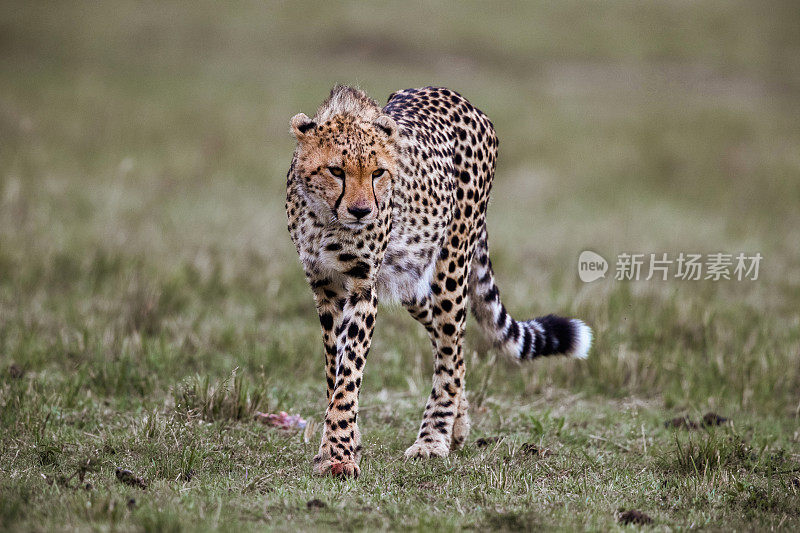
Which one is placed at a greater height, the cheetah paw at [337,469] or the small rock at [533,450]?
the small rock at [533,450]

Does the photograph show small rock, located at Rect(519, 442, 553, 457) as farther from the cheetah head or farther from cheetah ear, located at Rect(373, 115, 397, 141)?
cheetah ear, located at Rect(373, 115, 397, 141)

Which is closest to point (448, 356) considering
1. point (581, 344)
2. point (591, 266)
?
point (581, 344)

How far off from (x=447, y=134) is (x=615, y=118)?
1024 centimetres

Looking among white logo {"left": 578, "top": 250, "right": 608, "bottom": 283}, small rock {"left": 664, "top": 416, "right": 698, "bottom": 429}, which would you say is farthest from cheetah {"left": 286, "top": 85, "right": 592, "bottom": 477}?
white logo {"left": 578, "top": 250, "right": 608, "bottom": 283}

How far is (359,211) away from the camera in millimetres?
3150

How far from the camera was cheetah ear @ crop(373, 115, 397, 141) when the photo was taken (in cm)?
338

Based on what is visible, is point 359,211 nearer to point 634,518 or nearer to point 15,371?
point 634,518

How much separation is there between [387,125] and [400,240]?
1.61 ft

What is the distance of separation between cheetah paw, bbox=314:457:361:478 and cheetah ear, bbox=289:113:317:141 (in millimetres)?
1165

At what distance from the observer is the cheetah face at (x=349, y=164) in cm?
319

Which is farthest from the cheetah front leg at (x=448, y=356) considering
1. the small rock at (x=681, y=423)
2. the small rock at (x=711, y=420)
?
the small rock at (x=711, y=420)

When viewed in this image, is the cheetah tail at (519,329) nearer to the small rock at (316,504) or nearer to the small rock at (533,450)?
the small rock at (533,450)

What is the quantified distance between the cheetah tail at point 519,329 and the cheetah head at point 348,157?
920mm

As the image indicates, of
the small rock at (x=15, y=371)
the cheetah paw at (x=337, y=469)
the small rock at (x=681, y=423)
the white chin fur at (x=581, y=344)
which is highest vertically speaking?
the white chin fur at (x=581, y=344)
